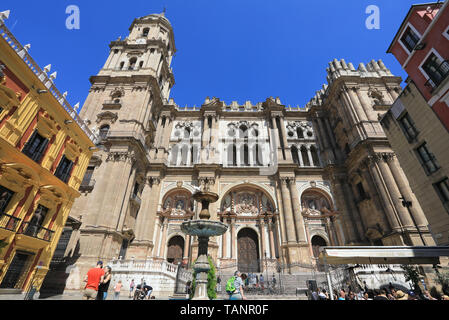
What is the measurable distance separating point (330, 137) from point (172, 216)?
69.4ft

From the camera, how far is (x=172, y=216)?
2308 cm

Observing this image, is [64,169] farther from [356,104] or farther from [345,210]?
[356,104]

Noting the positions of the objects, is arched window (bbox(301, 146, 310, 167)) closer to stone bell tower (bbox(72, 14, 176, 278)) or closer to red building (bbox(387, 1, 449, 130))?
red building (bbox(387, 1, 449, 130))

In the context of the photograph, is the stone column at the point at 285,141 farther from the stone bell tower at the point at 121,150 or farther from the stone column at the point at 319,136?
the stone bell tower at the point at 121,150

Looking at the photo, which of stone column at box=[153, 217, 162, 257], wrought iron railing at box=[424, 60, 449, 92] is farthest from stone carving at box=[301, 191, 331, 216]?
stone column at box=[153, 217, 162, 257]

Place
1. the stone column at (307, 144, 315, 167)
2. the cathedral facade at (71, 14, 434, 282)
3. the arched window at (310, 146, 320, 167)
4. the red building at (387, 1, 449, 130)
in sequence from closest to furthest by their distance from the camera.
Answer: the red building at (387, 1, 449, 130) < the cathedral facade at (71, 14, 434, 282) < the stone column at (307, 144, 315, 167) < the arched window at (310, 146, 320, 167)

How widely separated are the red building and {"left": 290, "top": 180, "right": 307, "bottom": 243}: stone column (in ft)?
41.7

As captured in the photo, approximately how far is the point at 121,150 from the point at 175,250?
11.2 metres

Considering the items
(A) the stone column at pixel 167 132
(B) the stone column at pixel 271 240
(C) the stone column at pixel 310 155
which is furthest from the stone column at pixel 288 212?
(A) the stone column at pixel 167 132

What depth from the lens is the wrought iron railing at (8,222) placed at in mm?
10548

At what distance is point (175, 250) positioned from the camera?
2192cm

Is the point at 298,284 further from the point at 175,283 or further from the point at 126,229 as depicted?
the point at 126,229

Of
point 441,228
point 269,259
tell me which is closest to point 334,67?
point 441,228

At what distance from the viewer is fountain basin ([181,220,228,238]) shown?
8.45 m
